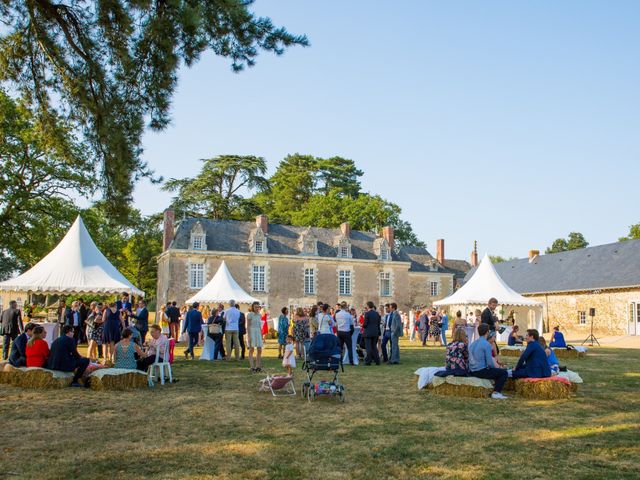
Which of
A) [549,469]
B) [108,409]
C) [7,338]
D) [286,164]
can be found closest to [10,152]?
[7,338]

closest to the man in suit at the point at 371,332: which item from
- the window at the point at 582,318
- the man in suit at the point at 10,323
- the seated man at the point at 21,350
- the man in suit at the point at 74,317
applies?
the seated man at the point at 21,350

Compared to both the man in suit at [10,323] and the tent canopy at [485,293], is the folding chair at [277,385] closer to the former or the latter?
the man in suit at [10,323]

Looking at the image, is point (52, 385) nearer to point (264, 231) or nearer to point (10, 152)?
point (10, 152)

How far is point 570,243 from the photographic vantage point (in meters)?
73.1

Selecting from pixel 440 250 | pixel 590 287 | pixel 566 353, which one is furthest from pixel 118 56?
pixel 440 250

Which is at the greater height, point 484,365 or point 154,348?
point 154,348

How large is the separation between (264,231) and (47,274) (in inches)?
1029

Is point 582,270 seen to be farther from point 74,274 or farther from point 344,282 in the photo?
point 74,274

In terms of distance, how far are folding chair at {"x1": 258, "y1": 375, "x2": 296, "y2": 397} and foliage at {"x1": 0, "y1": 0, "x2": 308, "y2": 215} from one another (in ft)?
12.1

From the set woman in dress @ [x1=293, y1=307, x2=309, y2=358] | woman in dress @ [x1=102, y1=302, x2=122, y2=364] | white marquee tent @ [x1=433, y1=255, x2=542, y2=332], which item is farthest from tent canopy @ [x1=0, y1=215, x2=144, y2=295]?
white marquee tent @ [x1=433, y1=255, x2=542, y2=332]

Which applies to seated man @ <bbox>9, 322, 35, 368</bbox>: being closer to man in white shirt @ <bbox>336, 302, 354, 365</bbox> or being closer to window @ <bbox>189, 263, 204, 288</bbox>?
man in white shirt @ <bbox>336, 302, 354, 365</bbox>

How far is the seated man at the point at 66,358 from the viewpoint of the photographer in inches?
426

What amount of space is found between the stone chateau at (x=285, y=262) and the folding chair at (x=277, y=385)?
96.7 ft

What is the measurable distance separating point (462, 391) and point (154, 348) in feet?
18.9
